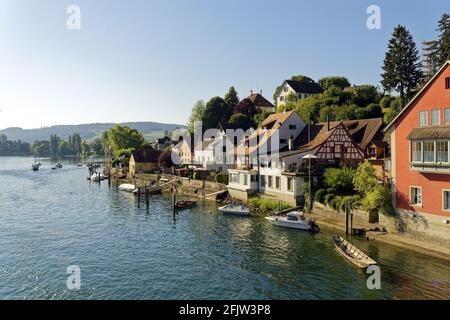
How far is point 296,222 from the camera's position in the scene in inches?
1795

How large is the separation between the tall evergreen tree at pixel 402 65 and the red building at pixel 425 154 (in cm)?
4225

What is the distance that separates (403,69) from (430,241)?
2040 inches

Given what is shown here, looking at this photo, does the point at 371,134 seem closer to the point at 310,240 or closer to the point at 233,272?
the point at 310,240

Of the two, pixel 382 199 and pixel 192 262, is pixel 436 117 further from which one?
pixel 192 262

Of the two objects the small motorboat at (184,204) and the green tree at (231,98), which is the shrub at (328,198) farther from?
the green tree at (231,98)

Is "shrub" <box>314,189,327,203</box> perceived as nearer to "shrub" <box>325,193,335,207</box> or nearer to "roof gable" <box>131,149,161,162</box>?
"shrub" <box>325,193,335,207</box>

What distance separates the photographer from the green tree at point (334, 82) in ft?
374

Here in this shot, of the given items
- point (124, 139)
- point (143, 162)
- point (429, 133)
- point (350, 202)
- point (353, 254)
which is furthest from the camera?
point (124, 139)

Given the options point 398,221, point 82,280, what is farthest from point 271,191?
point 82,280

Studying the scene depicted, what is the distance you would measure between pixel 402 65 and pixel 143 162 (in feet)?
252

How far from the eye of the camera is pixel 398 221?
38844 millimetres

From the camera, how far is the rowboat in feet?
103

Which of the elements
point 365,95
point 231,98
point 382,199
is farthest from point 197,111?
point 382,199

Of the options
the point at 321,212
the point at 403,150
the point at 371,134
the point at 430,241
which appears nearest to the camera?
the point at 430,241
